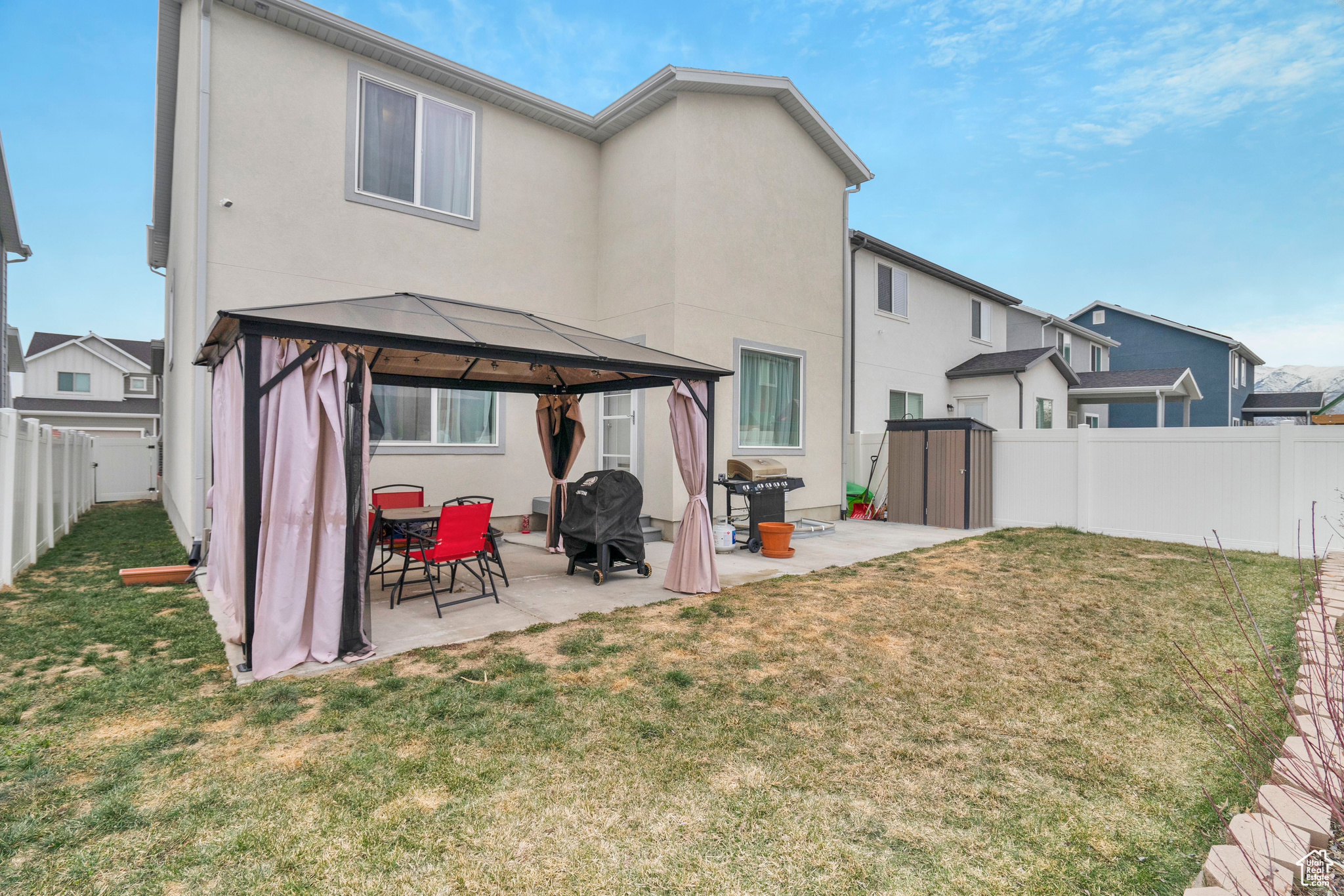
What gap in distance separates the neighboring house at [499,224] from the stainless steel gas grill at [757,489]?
67 cm

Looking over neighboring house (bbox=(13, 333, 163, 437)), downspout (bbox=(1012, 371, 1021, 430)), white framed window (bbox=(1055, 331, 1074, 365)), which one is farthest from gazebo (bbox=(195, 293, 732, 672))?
neighboring house (bbox=(13, 333, 163, 437))

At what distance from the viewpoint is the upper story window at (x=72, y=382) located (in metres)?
26.2

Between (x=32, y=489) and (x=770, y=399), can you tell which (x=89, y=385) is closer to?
(x=32, y=489)

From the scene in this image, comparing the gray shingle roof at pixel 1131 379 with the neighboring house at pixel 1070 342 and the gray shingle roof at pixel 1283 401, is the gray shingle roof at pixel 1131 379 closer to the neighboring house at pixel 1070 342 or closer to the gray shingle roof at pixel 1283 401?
the neighboring house at pixel 1070 342

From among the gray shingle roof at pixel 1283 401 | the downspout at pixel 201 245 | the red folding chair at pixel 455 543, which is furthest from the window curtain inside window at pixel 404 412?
the gray shingle roof at pixel 1283 401

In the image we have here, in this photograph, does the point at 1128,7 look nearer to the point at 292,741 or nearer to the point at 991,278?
the point at 292,741

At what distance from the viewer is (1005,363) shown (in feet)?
47.8

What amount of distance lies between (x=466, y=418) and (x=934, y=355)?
11193 mm

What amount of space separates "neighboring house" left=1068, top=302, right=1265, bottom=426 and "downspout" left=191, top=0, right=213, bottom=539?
26.6 metres

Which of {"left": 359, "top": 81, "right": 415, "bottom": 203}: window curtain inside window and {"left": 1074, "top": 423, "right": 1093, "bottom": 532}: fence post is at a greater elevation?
{"left": 359, "top": 81, "right": 415, "bottom": 203}: window curtain inside window

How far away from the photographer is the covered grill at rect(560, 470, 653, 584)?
21.1 feet

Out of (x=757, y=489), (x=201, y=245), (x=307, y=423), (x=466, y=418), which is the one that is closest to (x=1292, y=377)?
(x=757, y=489)

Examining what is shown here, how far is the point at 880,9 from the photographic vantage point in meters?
17.1

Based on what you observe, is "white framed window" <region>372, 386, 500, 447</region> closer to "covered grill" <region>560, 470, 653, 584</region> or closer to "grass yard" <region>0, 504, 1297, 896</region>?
"covered grill" <region>560, 470, 653, 584</region>
